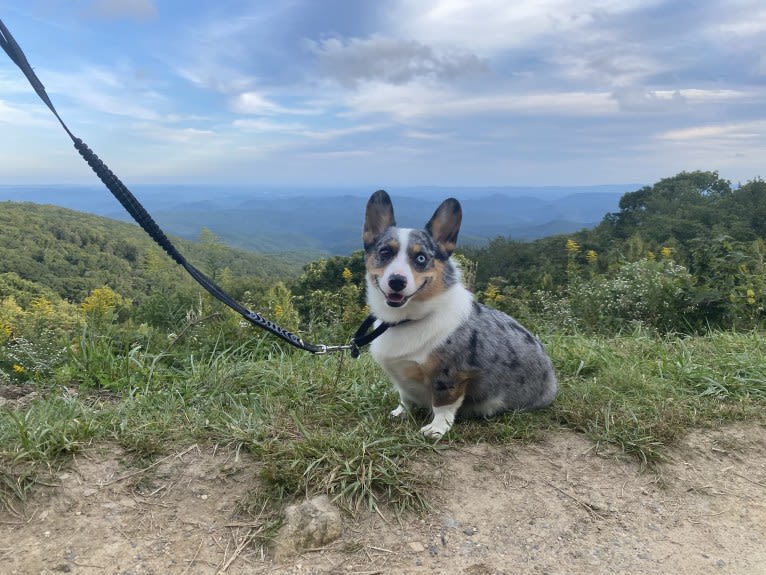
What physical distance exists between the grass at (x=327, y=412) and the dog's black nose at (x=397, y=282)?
0.98 m

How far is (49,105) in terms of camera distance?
2.65 m

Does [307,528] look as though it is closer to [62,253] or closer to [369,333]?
[369,333]

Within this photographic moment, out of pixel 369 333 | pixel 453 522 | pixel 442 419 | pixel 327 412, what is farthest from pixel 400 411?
pixel 453 522

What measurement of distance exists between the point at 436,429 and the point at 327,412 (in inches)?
33.1

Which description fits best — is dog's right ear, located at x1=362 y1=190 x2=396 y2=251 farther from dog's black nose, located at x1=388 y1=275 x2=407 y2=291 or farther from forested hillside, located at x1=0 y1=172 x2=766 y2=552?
forested hillside, located at x1=0 y1=172 x2=766 y2=552

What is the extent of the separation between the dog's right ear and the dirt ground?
147 centimetres

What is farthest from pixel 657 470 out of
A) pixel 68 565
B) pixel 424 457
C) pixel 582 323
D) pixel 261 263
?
pixel 261 263

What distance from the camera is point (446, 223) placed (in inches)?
128

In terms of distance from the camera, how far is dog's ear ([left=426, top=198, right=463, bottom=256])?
3.22 m

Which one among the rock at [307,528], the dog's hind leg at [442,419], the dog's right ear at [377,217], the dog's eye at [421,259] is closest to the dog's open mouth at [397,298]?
the dog's eye at [421,259]

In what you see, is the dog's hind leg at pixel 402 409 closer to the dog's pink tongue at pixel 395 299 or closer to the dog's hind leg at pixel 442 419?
the dog's hind leg at pixel 442 419

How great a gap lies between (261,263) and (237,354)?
63.5 metres

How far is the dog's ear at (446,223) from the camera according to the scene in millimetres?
3221

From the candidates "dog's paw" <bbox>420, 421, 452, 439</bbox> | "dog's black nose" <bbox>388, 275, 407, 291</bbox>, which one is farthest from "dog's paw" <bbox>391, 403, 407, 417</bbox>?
"dog's black nose" <bbox>388, 275, 407, 291</bbox>
